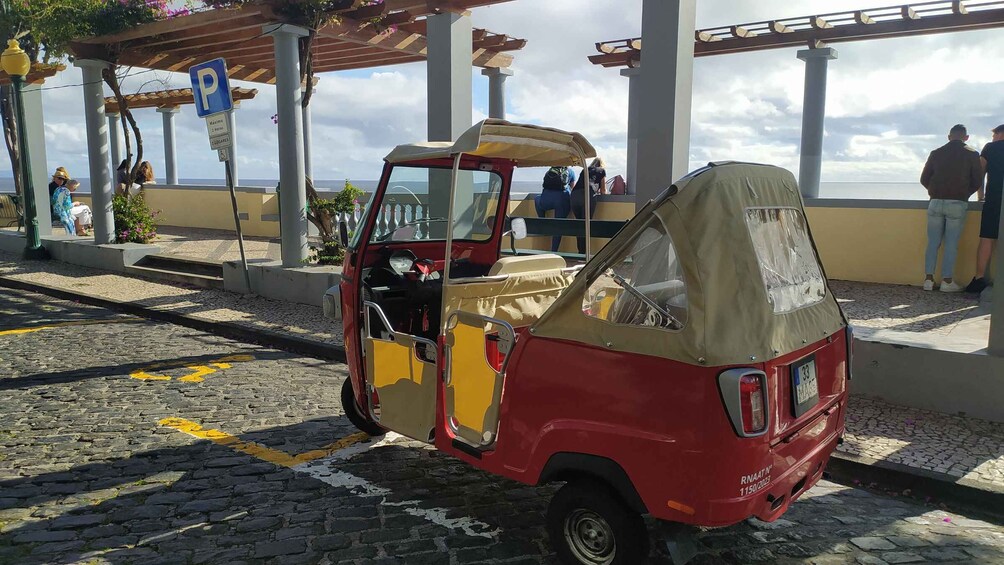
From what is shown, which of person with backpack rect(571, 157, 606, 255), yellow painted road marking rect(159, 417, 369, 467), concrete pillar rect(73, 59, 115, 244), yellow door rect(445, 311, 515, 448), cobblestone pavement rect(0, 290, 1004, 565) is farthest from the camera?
concrete pillar rect(73, 59, 115, 244)

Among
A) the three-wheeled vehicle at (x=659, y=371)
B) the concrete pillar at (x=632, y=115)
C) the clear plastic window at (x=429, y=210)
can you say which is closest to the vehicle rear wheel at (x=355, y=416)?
the three-wheeled vehicle at (x=659, y=371)

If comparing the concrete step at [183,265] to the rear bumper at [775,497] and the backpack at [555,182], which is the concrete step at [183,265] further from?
the rear bumper at [775,497]

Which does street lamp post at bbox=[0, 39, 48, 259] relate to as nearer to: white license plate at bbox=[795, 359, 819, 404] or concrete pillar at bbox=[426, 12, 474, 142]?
concrete pillar at bbox=[426, 12, 474, 142]

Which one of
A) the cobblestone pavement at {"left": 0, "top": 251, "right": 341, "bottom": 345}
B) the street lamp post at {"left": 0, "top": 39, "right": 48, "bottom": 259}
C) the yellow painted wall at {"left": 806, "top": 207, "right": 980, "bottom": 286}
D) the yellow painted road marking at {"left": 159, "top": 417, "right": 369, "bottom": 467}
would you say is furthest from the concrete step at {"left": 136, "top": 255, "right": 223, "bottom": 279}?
the yellow painted wall at {"left": 806, "top": 207, "right": 980, "bottom": 286}

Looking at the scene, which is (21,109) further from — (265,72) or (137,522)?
(137,522)

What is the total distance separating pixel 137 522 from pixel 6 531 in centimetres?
59

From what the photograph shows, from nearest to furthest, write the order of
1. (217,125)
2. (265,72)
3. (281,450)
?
(281,450)
(217,125)
(265,72)

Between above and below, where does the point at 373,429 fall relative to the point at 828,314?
below

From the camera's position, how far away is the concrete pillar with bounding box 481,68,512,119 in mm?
14180

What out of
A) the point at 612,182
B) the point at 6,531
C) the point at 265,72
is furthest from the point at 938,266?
the point at 265,72

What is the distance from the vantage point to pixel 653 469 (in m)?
2.65

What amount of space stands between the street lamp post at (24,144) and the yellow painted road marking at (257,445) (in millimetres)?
10656

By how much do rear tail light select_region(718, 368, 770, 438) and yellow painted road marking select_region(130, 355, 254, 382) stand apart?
5.09 meters

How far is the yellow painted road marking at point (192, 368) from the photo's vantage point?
6297mm
